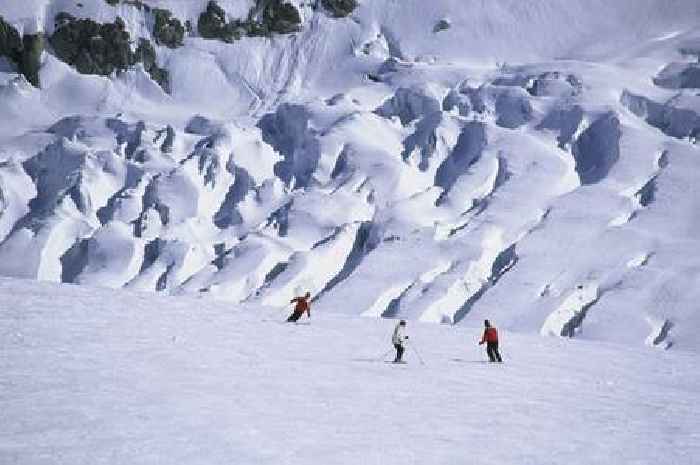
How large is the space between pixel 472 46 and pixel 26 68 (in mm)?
79531

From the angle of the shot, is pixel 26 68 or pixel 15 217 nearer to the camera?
pixel 15 217

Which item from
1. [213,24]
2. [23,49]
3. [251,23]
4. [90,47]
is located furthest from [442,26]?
[23,49]

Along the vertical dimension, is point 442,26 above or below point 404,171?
above

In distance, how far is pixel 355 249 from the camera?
104 m

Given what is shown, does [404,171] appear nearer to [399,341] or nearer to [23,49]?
[23,49]

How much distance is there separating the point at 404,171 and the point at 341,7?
64.5 metres

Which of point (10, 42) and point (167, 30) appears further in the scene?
point (167, 30)

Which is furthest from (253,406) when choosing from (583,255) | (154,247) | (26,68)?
(26,68)

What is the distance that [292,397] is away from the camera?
60.7ft

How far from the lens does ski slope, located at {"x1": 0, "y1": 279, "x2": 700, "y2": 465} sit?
14.4 meters

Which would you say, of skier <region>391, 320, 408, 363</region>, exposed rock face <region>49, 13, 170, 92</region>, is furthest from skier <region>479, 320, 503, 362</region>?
exposed rock face <region>49, 13, 170, 92</region>

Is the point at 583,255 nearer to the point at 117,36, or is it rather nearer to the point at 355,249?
the point at 355,249

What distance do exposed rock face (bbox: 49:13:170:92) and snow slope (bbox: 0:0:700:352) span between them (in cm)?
241

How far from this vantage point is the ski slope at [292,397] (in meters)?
14.4
